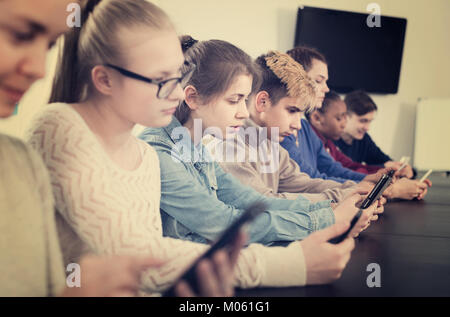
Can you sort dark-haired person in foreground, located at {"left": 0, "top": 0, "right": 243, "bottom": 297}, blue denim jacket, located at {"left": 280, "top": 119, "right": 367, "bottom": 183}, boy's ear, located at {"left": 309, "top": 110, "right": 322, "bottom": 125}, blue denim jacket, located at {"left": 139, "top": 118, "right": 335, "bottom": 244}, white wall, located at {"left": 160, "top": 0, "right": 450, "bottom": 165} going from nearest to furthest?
dark-haired person in foreground, located at {"left": 0, "top": 0, "right": 243, "bottom": 297} → blue denim jacket, located at {"left": 139, "top": 118, "right": 335, "bottom": 244} → white wall, located at {"left": 160, "top": 0, "right": 450, "bottom": 165} → blue denim jacket, located at {"left": 280, "top": 119, "right": 367, "bottom": 183} → boy's ear, located at {"left": 309, "top": 110, "right": 322, "bottom": 125}

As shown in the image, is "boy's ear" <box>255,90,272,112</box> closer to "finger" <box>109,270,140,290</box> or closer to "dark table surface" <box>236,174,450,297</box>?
"dark table surface" <box>236,174,450,297</box>

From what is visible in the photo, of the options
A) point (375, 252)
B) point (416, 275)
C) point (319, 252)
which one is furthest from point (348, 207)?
point (319, 252)

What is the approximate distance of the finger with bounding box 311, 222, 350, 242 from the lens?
1.62 feet

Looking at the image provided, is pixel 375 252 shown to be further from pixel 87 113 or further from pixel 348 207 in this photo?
pixel 87 113

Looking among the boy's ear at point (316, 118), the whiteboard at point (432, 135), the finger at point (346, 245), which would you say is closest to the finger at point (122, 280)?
the finger at point (346, 245)

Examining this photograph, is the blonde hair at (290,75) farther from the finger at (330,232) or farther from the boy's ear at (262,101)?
the finger at (330,232)

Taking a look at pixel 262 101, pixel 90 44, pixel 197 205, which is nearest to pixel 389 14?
pixel 262 101

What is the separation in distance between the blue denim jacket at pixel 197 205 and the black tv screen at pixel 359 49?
37.8 inches

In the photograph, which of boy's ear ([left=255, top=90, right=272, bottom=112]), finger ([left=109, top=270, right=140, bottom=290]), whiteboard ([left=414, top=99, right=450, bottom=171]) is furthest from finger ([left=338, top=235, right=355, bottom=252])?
whiteboard ([left=414, top=99, right=450, bottom=171])

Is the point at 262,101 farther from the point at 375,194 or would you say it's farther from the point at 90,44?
the point at 90,44

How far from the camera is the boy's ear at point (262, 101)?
34.4 inches

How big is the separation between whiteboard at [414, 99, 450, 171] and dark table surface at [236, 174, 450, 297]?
6.13ft

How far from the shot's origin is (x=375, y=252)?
2.24 feet

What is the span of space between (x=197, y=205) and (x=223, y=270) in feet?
0.81
